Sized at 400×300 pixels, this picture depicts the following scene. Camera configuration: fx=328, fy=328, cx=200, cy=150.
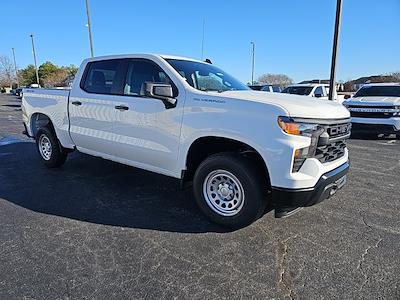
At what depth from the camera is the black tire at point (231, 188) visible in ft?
11.2

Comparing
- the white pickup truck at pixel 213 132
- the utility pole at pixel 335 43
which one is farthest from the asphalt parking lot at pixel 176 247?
the utility pole at pixel 335 43

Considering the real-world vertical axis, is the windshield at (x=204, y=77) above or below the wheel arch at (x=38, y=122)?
above

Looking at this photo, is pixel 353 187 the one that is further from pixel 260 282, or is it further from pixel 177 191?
pixel 260 282

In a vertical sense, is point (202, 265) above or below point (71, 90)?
below

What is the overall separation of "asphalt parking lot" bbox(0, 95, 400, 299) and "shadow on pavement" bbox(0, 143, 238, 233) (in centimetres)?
2

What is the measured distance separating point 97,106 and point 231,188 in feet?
7.95

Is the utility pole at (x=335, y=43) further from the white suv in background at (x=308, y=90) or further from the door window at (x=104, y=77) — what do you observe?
the door window at (x=104, y=77)

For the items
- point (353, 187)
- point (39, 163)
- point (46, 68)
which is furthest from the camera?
point (46, 68)

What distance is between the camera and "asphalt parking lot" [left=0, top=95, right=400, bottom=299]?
2623 millimetres

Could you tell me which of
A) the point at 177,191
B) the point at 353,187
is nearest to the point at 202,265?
the point at 177,191

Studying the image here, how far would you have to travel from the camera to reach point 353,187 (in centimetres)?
520

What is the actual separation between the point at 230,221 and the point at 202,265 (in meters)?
0.79

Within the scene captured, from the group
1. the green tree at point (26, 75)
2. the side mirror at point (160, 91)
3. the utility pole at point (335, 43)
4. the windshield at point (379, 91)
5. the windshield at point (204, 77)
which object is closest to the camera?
the side mirror at point (160, 91)

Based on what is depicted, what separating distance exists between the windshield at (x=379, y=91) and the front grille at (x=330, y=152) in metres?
8.98
